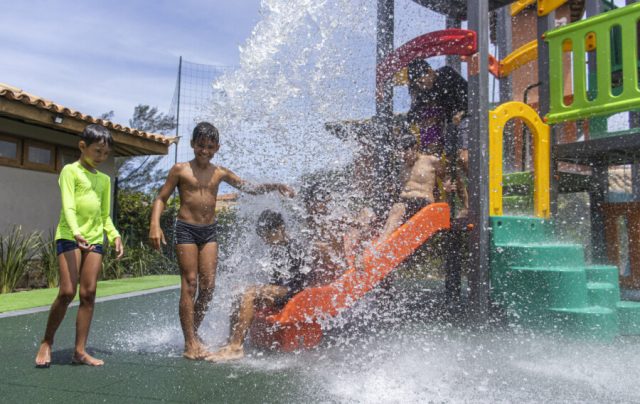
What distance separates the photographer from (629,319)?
421cm

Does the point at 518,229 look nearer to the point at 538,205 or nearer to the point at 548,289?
the point at 538,205

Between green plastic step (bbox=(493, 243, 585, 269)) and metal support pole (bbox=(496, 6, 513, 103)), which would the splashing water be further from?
metal support pole (bbox=(496, 6, 513, 103))

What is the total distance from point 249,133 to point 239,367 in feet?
6.85

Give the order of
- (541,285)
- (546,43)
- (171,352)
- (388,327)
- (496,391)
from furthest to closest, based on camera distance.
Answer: (546,43) → (388,327) → (541,285) → (171,352) → (496,391)

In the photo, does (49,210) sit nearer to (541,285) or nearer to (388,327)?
(388,327)

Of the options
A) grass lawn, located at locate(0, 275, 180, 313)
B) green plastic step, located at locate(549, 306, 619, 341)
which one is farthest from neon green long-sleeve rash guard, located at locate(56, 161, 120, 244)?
green plastic step, located at locate(549, 306, 619, 341)

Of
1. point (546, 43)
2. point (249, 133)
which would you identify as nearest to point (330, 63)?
point (249, 133)

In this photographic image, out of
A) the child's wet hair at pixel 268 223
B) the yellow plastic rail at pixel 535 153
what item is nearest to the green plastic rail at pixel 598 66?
the yellow plastic rail at pixel 535 153

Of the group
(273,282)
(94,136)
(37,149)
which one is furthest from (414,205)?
(37,149)

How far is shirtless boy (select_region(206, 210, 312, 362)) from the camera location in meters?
3.44

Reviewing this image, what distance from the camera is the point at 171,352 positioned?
349 centimetres

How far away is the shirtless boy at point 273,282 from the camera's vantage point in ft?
11.3

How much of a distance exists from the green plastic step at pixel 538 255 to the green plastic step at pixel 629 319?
517 millimetres

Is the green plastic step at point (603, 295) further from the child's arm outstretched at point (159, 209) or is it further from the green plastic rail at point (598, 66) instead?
the child's arm outstretched at point (159, 209)
